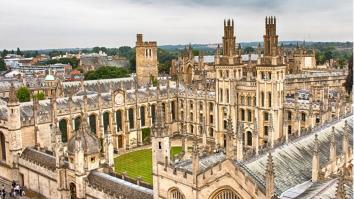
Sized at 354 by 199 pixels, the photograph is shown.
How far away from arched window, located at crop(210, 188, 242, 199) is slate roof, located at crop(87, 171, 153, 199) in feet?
17.2

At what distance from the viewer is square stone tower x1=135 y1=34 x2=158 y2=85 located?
233 ft

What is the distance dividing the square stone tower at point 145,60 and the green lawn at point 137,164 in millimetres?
25033

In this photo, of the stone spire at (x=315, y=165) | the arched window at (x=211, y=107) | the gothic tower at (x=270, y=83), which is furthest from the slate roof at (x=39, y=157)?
the arched window at (x=211, y=107)

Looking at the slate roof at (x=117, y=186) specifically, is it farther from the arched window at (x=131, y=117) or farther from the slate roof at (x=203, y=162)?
the arched window at (x=131, y=117)

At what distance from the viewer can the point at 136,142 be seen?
Result: 51.2 m

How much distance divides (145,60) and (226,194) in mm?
52724

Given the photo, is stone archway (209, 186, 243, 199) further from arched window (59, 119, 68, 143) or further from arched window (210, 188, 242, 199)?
arched window (59, 119, 68, 143)

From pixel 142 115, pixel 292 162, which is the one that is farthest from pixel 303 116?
pixel 292 162

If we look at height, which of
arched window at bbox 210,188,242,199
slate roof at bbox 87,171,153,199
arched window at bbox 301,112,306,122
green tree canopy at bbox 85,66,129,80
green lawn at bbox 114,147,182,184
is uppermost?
green tree canopy at bbox 85,66,129,80

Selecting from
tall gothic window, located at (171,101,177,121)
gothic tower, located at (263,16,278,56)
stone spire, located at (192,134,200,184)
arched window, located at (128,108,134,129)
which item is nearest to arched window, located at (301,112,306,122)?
gothic tower, located at (263,16,278,56)

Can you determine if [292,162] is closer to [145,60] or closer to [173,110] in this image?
[173,110]

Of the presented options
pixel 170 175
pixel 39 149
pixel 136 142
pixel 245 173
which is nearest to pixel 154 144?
pixel 170 175

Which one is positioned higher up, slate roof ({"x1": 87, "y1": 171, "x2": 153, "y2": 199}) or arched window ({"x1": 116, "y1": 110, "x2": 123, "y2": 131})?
arched window ({"x1": 116, "y1": 110, "x2": 123, "y2": 131})

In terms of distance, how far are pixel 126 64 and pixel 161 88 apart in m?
105
